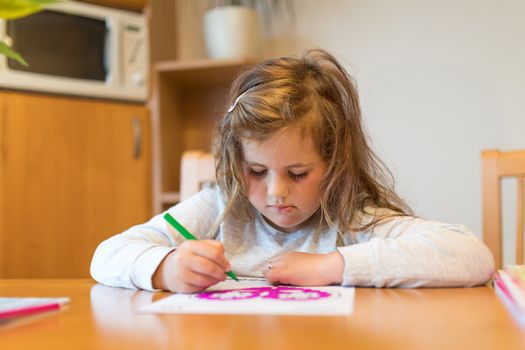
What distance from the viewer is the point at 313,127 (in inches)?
40.5

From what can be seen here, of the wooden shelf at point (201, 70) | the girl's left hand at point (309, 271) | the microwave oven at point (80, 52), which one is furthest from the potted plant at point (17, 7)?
the wooden shelf at point (201, 70)

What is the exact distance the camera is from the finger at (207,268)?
0.78 meters

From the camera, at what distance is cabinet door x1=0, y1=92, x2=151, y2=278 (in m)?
1.94

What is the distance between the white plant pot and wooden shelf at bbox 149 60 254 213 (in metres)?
0.06

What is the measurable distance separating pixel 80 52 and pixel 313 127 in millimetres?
1312

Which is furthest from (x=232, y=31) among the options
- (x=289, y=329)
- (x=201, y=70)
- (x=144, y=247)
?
(x=289, y=329)

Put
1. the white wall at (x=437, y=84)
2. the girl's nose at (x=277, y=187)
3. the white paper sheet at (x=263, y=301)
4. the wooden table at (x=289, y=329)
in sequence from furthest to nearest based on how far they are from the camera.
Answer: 1. the white wall at (x=437, y=84)
2. the girl's nose at (x=277, y=187)
3. the white paper sheet at (x=263, y=301)
4. the wooden table at (x=289, y=329)

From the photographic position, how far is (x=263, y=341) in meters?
0.50

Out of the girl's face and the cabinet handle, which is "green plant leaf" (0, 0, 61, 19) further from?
the cabinet handle

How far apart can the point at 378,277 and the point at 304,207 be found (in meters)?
0.24

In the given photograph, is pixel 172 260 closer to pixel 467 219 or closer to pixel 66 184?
pixel 66 184

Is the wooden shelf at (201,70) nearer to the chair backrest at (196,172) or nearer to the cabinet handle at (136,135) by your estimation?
the cabinet handle at (136,135)

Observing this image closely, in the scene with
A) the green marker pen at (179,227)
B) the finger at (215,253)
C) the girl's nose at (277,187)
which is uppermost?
the girl's nose at (277,187)

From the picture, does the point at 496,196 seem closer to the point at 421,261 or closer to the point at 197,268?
the point at 421,261
